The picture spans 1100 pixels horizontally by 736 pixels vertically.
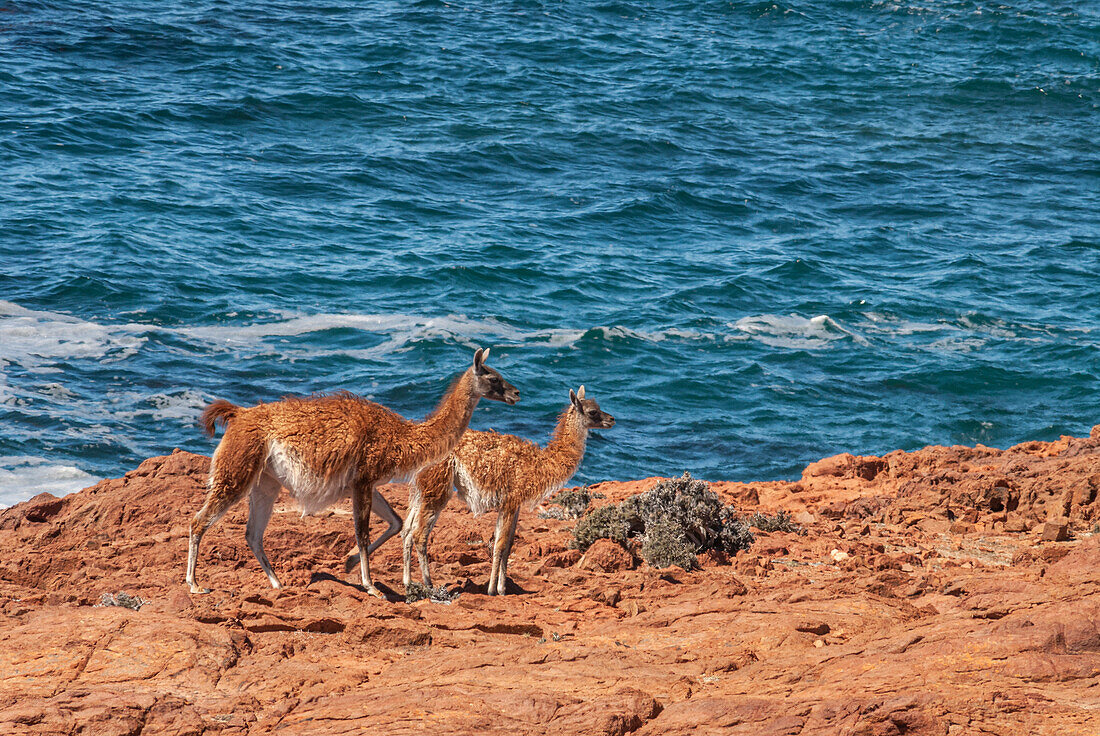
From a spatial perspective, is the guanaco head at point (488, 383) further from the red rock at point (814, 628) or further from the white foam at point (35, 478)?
the white foam at point (35, 478)

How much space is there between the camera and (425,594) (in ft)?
33.3

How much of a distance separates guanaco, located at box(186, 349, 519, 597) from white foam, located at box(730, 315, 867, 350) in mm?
16991

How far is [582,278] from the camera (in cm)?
2856

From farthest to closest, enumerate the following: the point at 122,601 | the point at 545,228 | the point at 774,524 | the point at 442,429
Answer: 1. the point at 545,228
2. the point at 774,524
3. the point at 442,429
4. the point at 122,601

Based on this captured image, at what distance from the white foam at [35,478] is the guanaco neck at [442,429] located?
7645 millimetres

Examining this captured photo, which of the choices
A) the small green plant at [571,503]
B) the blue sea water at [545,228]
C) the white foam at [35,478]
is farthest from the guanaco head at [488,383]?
the white foam at [35,478]

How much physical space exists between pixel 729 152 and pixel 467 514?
26972 millimetres

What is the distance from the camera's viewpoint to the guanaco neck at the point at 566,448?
451 inches

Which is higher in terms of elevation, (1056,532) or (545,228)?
(1056,532)

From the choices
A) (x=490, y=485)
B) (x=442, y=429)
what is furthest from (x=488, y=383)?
(x=490, y=485)

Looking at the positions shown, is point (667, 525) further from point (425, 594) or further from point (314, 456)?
point (314, 456)

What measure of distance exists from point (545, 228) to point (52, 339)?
13.8 m

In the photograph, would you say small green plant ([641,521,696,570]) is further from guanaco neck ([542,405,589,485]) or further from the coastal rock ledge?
guanaco neck ([542,405,589,485])

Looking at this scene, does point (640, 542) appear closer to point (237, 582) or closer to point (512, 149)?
point (237, 582)
